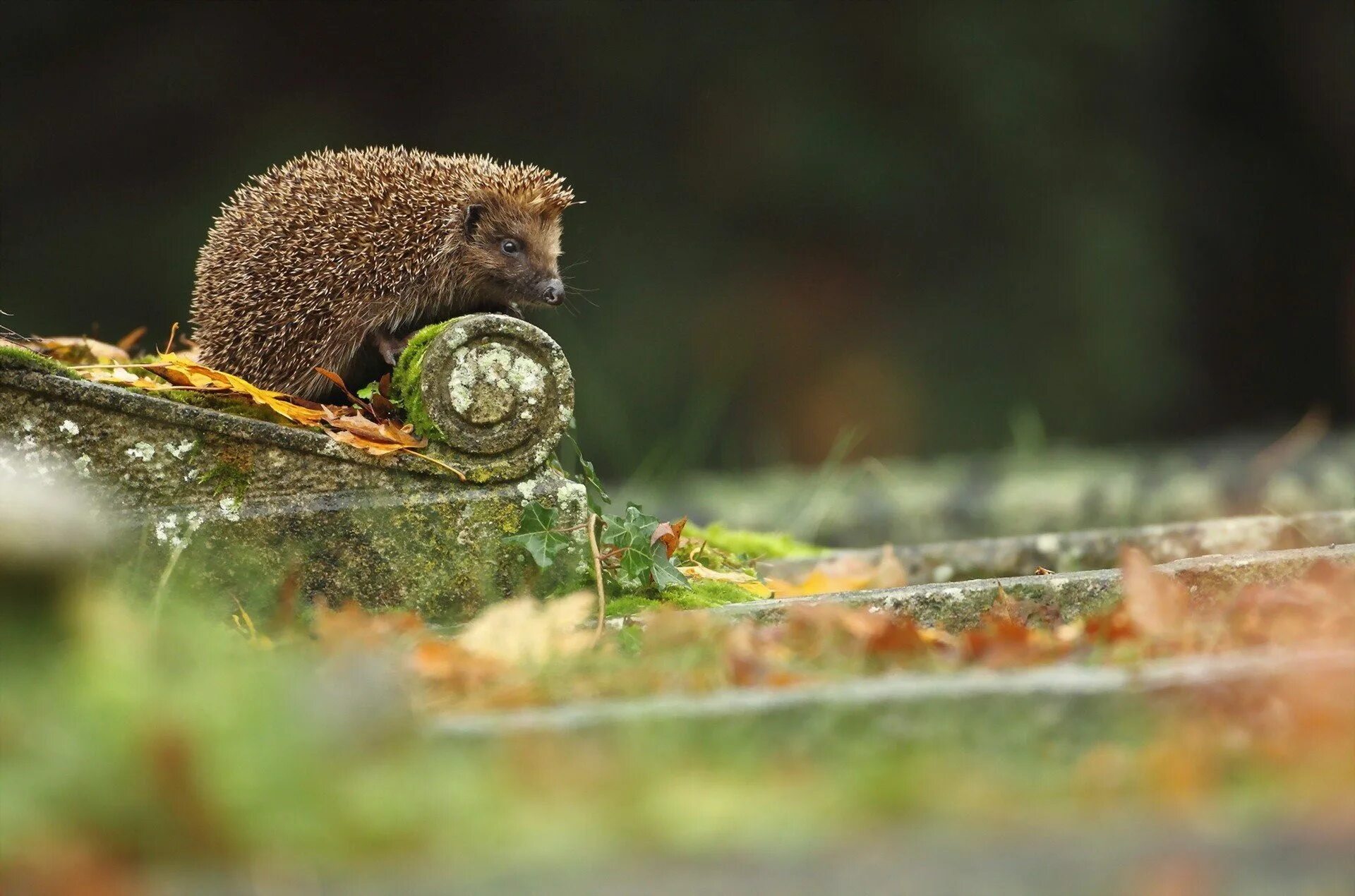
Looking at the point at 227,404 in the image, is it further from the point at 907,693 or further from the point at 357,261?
the point at 907,693

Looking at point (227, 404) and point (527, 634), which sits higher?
point (227, 404)

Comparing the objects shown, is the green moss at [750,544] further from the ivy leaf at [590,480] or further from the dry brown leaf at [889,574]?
the ivy leaf at [590,480]

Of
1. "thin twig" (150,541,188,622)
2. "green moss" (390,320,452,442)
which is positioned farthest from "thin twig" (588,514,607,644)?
"thin twig" (150,541,188,622)

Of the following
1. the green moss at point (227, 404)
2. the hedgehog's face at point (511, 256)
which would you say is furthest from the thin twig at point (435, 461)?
the hedgehog's face at point (511, 256)

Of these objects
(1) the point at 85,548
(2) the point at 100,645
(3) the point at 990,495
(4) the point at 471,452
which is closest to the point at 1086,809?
(2) the point at 100,645

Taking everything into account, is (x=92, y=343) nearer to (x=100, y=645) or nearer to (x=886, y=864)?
(x=100, y=645)

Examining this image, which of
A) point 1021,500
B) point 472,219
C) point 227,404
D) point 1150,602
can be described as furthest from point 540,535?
point 1021,500
